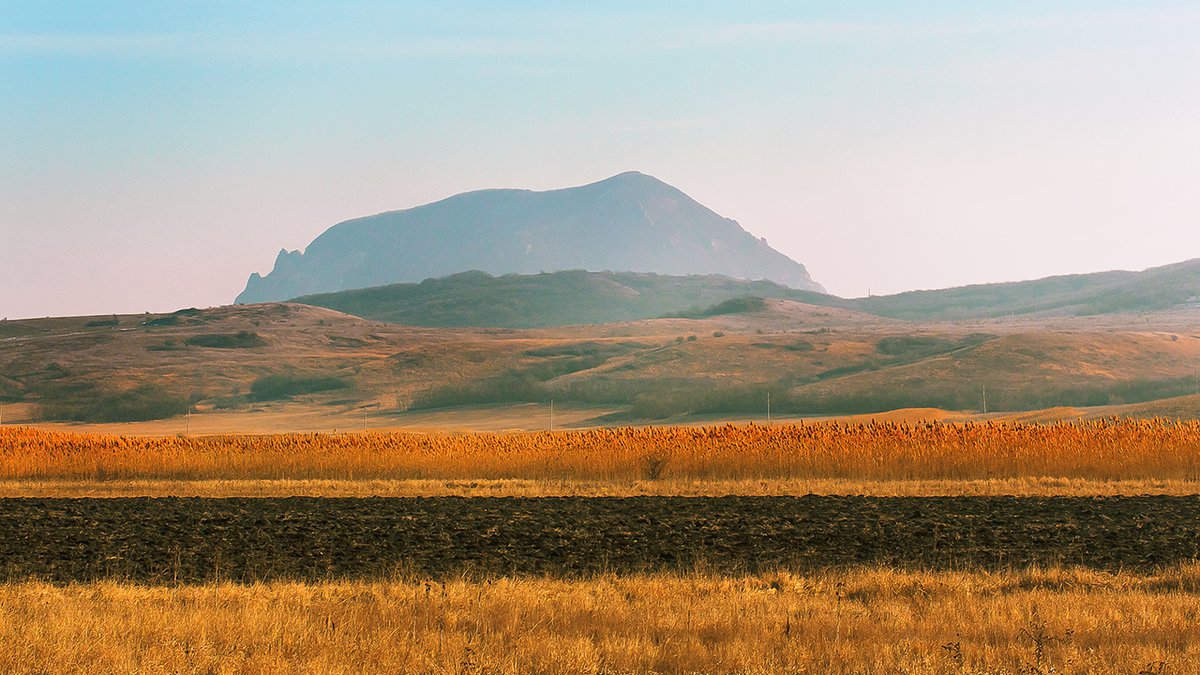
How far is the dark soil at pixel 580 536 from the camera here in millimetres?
15422

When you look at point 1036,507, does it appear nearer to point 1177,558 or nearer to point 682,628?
point 1177,558

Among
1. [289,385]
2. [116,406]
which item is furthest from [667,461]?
[289,385]

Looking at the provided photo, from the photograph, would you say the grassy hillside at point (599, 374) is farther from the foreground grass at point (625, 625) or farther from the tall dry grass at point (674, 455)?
the foreground grass at point (625, 625)

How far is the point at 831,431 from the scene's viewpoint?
3312 centimetres

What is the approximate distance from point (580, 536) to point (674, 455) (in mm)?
12623

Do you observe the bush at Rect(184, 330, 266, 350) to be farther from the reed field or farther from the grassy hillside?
the reed field

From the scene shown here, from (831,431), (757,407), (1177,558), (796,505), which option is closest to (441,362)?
(757,407)

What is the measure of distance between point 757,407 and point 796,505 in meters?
68.2

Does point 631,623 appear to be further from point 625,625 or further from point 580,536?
point 580,536

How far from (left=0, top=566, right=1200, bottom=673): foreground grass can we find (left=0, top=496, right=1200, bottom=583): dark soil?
155 cm

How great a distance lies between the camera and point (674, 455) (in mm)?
30375

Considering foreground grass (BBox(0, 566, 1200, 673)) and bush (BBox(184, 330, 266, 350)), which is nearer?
foreground grass (BBox(0, 566, 1200, 673))

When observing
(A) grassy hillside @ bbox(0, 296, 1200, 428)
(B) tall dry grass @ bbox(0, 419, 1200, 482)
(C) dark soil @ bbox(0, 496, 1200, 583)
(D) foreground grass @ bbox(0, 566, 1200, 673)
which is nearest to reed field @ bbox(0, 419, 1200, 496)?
(B) tall dry grass @ bbox(0, 419, 1200, 482)

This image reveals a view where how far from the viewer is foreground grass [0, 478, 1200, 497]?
2594 cm
